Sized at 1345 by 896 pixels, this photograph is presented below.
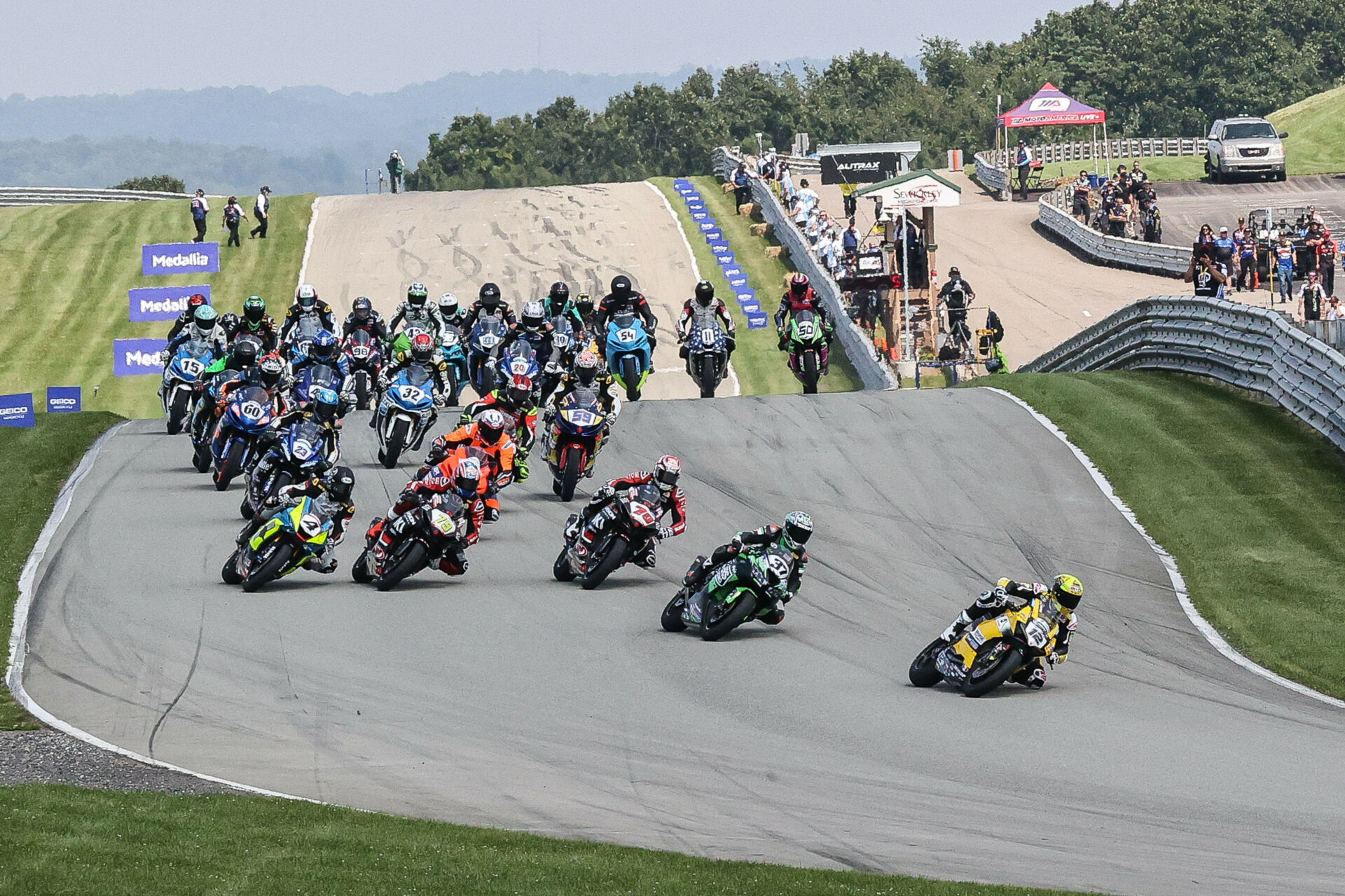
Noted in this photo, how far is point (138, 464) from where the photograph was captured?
2367cm

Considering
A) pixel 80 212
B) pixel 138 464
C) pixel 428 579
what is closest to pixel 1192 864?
pixel 428 579

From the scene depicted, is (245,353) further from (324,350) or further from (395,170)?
(395,170)

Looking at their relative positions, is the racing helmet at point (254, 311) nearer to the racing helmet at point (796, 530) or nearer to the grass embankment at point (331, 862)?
the racing helmet at point (796, 530)

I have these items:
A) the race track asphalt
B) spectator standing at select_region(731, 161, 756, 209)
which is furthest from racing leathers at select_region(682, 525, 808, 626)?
spectator standing at select_region(731, 161, 756, 209)

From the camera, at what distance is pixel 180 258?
48188 millimetres

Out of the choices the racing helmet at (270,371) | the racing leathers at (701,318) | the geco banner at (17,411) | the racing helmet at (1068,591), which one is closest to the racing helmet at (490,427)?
the racing helmet at (270,371)

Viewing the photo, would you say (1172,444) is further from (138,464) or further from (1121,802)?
(138,464)

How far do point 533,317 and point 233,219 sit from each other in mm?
29896

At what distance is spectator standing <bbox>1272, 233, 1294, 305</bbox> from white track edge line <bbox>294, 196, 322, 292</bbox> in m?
25.2

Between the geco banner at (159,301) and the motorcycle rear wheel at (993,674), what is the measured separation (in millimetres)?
35423

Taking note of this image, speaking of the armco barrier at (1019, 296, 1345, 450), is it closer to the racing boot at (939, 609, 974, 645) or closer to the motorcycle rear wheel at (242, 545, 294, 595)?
the racing boot at (939, 609, 974, 645)

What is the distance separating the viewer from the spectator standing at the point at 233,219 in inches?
1992

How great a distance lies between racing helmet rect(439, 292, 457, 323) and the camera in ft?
87.3

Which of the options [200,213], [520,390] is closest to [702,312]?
[520,390]
